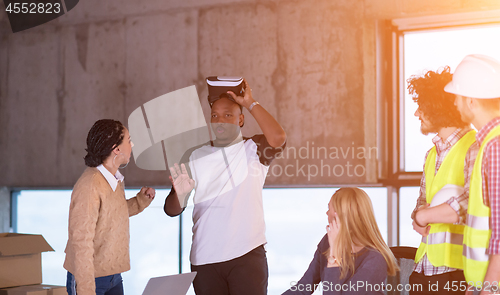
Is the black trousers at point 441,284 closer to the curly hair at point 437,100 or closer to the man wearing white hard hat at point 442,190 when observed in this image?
the man wearing white hard hat at point 442,190

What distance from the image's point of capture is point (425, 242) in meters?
1.61

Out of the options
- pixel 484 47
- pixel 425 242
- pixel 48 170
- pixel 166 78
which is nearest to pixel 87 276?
pixel 425 242

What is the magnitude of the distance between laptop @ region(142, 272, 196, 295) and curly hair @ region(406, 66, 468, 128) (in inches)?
41.2

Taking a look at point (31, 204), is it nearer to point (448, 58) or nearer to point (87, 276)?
point (87, 276)

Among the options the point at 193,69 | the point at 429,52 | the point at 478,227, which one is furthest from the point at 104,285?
the point at 429,52

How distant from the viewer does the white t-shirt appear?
1.94 meters

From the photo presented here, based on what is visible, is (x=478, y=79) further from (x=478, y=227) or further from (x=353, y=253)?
(x=353, y=253)

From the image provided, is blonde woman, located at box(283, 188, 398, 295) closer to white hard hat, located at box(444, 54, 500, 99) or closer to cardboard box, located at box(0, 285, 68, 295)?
white hard hat, located at box(444, 54, 500, 99)

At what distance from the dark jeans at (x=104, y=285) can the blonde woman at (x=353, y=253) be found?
777 millimetres

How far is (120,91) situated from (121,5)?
0.71m

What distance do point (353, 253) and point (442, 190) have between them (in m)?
0.39

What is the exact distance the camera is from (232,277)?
189 centimetres

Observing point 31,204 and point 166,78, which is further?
point 31,204

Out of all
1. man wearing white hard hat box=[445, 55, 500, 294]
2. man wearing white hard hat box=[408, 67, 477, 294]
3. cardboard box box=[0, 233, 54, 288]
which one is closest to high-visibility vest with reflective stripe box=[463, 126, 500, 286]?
man wearing white hard hat box=[445, 55, 500, 294]
